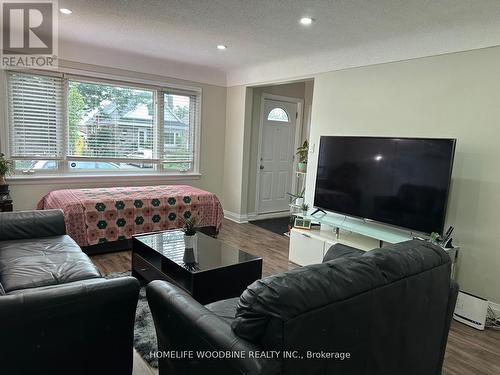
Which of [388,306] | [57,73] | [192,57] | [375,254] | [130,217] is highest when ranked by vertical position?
[192,57]

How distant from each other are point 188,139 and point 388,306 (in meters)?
4.82

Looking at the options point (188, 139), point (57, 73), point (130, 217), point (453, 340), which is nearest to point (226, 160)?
point (188, 139)

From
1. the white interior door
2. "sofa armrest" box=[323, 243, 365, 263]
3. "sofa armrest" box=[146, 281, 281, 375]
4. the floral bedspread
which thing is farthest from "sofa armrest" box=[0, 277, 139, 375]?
the white interior door

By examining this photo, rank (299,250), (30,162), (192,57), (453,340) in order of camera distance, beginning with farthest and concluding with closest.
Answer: (192,57) < (30,162) < (299,250) < (453,340)

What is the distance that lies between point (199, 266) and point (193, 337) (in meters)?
1.13

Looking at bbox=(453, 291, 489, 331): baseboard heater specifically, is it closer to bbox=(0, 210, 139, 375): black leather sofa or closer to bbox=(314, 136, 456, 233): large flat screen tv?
bbox=(314, 136, 456, 233): large flat screen tv

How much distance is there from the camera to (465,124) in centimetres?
305

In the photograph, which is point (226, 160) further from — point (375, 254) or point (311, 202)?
point (375, 254)

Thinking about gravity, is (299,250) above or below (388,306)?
below

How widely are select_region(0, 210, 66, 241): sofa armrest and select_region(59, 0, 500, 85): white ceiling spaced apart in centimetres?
185

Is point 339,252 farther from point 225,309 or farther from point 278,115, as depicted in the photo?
point 278,115

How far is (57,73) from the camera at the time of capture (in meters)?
4.43

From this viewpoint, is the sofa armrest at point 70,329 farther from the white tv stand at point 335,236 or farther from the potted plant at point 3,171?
the potted plant at point 3,171

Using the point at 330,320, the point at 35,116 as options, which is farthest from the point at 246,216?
the point at 330,320
